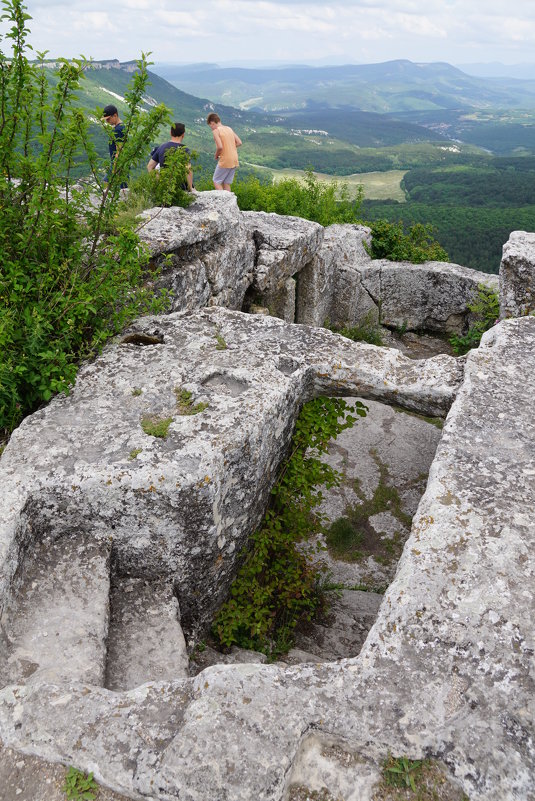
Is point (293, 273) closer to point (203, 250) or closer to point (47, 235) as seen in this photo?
point (203, 250)

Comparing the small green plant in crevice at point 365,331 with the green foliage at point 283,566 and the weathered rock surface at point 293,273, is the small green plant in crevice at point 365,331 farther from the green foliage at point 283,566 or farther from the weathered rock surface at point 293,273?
the green foliage at point 283,566

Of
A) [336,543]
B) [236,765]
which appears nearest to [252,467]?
[236,765]

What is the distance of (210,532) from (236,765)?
1.75 m

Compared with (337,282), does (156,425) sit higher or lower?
higher

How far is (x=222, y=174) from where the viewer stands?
435 inches

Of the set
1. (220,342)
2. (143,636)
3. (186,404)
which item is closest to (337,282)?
(220,342)

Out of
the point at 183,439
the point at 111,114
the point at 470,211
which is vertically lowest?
the point at 470,211

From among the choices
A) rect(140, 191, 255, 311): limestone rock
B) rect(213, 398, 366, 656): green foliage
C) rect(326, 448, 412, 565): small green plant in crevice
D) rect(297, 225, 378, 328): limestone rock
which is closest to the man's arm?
rect(140, 191, 255, 311): limestone rock

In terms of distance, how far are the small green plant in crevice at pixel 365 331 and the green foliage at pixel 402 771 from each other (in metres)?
9.82

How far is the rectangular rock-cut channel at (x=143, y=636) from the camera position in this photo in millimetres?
3609

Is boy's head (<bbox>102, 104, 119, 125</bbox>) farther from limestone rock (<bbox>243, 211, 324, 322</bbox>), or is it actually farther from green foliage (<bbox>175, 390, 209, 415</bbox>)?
green foliage (<bbox>175, 390, 209, 415</bbox>)

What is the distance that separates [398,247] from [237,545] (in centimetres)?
996

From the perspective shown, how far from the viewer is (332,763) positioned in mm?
2637

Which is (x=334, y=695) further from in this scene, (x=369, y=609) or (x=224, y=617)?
(x=369, y=609)
